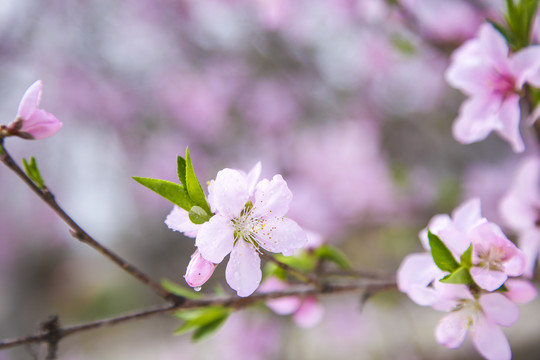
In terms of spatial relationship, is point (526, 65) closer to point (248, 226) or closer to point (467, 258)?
point (467, 258)

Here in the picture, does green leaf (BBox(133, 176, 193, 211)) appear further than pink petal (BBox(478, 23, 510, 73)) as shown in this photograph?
No

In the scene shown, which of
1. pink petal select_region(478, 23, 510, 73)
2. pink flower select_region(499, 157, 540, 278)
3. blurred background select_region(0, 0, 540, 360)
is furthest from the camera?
blurred background select_region(0, 0, 540, 360)

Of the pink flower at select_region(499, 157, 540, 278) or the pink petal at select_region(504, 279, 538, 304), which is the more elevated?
the pink flower at select_region(499, 157, 540, 278)

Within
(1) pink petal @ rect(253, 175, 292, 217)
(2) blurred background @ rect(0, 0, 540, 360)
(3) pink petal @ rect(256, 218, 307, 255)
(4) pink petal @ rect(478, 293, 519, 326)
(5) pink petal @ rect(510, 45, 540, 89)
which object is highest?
(2) blurred background @ rect(0, 0, 540, 360)

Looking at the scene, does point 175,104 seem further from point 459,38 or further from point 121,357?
point 121,357

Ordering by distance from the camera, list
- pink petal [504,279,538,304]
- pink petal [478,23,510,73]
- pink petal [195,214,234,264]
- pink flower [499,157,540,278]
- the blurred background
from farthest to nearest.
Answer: the blurred background → pink flower [499,157,540,278] → pink petal [478,23,510,73] → pink petal [504,279,538,304] → pink petal [195,214,234,264]

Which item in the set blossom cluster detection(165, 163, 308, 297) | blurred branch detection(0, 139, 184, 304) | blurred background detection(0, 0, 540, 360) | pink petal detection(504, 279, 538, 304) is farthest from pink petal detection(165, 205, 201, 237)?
blurred background detection(0, 0, 540, 360)

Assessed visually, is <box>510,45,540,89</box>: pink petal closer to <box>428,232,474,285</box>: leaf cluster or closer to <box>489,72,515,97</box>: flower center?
<box>489,72,515,97</box>: flower center

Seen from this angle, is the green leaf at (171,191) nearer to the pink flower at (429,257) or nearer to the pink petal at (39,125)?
the pink petal at (39,125)
